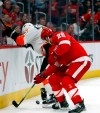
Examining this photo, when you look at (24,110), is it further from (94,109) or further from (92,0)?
(92,0)

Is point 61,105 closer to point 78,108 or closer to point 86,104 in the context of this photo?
point 78,108

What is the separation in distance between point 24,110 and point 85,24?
618 centimetres

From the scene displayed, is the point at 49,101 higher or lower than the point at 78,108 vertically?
lower

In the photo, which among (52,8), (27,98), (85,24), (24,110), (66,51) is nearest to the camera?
(66,51)

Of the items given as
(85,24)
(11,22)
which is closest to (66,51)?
(11,22)

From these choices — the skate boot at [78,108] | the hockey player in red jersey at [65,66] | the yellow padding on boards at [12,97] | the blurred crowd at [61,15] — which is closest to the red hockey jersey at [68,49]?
the hockey player in red jersey at [65,66]

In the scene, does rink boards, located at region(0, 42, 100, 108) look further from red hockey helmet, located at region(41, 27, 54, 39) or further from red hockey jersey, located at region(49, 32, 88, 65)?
red hockey jersey, located at region(49, 32, 88, 65)

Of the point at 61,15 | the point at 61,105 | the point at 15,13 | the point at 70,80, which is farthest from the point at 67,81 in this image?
the point at 61,15

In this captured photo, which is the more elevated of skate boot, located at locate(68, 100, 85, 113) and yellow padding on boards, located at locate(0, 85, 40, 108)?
skate boot, located at locate(68, 100, 85, 113)

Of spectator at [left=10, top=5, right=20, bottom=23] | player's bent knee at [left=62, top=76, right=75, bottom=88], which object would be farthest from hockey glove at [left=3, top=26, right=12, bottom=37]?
spectator at [left=10, top=5, right=20, bottom=23]

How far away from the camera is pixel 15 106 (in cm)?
679

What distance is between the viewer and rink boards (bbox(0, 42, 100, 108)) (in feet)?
22.1

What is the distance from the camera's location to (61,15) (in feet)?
37.9

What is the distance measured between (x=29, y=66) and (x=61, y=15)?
12.8 ft
